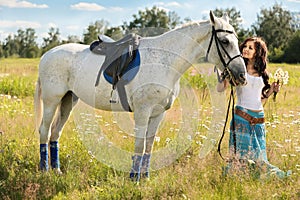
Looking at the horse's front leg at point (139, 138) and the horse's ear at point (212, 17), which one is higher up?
the horse's ear at point (212, 17)

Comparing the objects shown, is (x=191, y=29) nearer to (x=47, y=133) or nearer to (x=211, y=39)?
(x=211, y=39)

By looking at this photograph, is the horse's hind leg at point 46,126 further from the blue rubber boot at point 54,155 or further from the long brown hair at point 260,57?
the long brown hair at point 260,57

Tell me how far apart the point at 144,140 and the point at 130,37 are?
118 centimetres

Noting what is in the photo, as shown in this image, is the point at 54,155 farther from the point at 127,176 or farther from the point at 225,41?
the point at 225,41

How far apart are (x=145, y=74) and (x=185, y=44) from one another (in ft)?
1.75

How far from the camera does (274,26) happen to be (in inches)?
1976

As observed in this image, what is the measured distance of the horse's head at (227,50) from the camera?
3613mm

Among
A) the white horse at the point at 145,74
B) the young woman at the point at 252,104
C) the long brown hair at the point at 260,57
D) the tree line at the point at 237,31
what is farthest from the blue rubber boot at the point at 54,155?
the tree line at the point at 237,31

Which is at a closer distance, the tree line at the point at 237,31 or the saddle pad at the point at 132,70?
the saddle pad at the point at 132,70

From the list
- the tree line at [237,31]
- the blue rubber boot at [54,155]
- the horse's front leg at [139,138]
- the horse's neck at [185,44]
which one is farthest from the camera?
the tree line at [237,31]

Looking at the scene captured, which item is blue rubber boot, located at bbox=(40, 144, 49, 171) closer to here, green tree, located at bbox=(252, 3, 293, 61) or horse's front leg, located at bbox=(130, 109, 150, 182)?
horse's front leg, located at bbox=(130, 109, 150, 182)

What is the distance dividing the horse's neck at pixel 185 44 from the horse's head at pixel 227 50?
4.6 inches

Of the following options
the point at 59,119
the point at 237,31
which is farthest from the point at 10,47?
the point at 59,119

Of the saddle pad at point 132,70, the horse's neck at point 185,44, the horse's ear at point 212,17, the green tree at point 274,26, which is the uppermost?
the green tree at point 274,26
